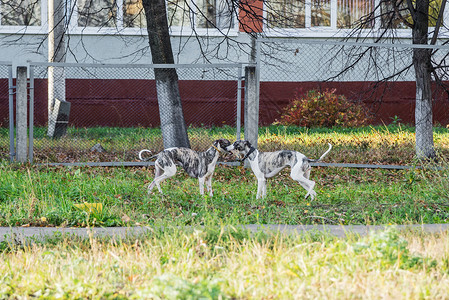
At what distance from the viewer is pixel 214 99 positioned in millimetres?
16719

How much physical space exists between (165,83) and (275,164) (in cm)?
379

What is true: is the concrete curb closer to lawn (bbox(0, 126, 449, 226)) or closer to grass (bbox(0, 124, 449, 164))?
lawn (bbox(0, 126, 449, 226))

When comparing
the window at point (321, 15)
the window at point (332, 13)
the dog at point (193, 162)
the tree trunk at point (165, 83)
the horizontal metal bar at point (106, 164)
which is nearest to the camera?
the dog at point (193, 162)

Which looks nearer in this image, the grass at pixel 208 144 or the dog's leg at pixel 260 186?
the dog's leg at pixel 260 186

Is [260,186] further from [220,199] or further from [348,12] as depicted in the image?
[348,12]

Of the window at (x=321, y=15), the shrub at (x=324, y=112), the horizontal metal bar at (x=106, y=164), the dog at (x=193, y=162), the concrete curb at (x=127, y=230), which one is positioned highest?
the window at (x=321, y=15)

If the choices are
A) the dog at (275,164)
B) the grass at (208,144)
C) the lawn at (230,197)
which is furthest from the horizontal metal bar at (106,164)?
the dog at (275,164)

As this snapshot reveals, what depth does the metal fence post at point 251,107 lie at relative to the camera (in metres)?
10.4

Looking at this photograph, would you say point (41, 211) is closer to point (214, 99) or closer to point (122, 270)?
point (122, 270)

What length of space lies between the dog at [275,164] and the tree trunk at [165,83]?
10.2 ft

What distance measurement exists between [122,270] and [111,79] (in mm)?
12934

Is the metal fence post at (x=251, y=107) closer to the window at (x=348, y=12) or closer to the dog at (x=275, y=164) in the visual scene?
the dog at (x=275, y=164)

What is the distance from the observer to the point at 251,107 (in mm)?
10461

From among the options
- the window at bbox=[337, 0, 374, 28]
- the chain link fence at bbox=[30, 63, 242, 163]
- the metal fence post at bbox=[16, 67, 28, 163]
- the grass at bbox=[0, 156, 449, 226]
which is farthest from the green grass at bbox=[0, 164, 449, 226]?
the window at bbox=[337, 0, 374, 28]
